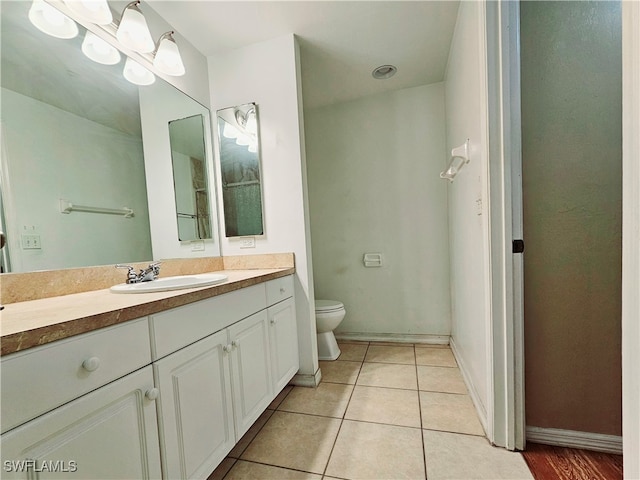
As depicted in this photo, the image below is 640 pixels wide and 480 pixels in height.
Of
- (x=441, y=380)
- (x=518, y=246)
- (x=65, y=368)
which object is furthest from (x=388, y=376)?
(x=65, y=368)

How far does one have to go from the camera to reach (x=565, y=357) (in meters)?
1.11

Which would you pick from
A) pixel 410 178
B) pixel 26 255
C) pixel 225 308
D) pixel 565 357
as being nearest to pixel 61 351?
pixel 225 308

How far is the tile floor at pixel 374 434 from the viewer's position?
41.9 inches

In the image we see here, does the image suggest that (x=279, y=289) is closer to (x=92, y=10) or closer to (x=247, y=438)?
(x=247, y=438)

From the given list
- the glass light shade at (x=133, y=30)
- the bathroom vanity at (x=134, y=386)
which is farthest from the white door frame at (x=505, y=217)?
the glass light shade at (x=133, y=30)

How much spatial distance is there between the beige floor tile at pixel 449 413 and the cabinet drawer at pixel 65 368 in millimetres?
1347

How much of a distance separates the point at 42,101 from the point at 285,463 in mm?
1771

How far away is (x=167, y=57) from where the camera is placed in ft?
4.80

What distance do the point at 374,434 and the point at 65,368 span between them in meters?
1.25

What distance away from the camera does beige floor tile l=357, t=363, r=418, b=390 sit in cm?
171

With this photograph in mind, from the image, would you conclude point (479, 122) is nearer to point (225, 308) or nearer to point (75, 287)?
point (225, 308)

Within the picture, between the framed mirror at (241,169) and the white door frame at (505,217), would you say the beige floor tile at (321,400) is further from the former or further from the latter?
the framed mirror at (241,169)

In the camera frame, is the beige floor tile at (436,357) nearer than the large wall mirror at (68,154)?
No
